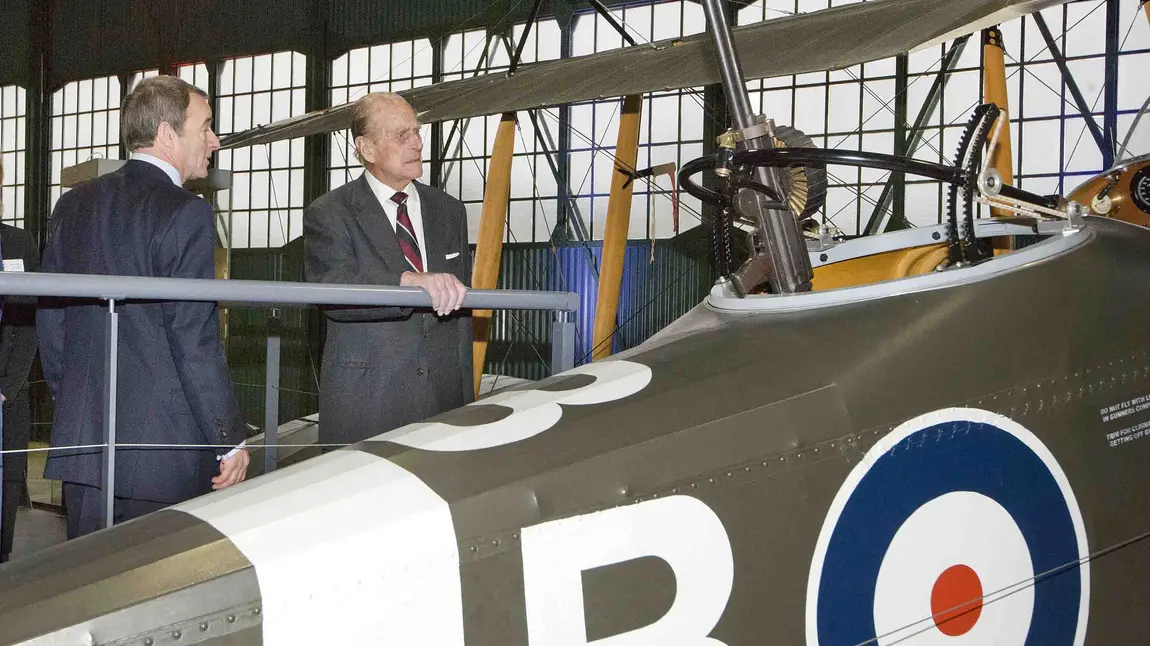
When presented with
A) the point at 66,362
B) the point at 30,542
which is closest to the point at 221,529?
the point at 66,362

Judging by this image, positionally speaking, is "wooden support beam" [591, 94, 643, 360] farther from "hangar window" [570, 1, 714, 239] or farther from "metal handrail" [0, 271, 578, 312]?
"metal handrail" [0, 271, 578, 312]

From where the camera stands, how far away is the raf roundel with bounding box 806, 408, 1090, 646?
162 cm

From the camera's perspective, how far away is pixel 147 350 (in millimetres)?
2232

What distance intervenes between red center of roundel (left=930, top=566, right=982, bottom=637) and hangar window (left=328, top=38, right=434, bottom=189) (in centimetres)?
1839

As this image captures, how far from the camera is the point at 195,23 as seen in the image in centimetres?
2219

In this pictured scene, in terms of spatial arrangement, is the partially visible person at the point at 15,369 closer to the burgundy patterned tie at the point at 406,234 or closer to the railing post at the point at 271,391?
the railing post at the point at 271,391

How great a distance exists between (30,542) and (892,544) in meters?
2.95

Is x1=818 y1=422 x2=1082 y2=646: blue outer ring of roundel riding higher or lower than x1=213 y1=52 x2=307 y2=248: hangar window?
lower

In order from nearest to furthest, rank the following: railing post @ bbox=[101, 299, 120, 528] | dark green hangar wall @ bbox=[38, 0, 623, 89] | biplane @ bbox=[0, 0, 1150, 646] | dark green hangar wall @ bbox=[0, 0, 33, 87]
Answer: biplane @ bbox=[0, 0, 1150, 646], railing post @ bbox=[101, 299, 120, 528], dark green hangar wall @ bbox=[38, 0, 623, 89], dark green hangar wall @ bbox=[0, 0, 33, 87]

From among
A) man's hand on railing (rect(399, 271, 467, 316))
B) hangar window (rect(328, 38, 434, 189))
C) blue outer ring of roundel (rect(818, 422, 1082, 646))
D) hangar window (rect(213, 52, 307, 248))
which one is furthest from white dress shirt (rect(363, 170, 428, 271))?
hangar window (rect(213, 52, 307, 248))

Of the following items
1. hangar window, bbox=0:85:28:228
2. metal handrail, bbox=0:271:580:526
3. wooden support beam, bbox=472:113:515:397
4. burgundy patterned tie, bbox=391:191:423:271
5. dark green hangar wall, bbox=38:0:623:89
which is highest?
dark green hangar wall, bbox=38:0:623:89

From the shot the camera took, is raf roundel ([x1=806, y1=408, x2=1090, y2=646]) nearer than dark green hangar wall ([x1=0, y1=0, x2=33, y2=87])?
Yes

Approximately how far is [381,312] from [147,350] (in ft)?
1.99

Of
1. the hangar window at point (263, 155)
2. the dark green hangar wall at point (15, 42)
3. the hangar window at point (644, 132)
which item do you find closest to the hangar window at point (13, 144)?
the dark green hangar wall at point (15, 42)
